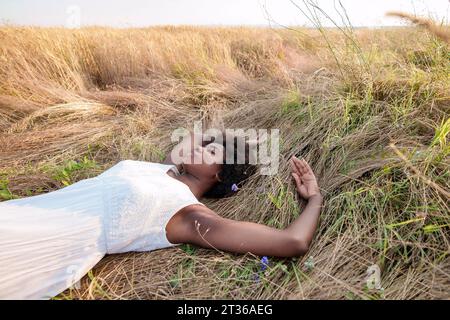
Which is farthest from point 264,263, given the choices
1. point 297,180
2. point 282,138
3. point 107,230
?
point 282,138

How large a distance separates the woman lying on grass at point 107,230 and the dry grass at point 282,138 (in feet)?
0.34

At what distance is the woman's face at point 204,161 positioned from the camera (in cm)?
189

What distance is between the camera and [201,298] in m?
1.49

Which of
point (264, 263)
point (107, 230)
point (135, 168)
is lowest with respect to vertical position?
point (264, 263)

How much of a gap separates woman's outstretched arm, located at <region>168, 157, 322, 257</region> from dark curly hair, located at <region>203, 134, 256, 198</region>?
47 cm

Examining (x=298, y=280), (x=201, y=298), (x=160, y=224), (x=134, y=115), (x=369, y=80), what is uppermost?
(x=369, y=80)

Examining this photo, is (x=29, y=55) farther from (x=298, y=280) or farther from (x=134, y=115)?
(x=298, y=280)

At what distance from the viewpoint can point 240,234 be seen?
58.2 inches

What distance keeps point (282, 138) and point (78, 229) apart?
1.35 metres

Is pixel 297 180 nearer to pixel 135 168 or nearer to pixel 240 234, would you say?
pixel 240 234

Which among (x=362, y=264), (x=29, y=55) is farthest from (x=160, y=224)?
(x=29, y=55)
